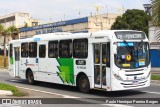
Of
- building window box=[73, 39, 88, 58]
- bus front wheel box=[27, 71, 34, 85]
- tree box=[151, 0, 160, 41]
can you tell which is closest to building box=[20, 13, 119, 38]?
bus front wheel box=[27, 71, 34, 85]

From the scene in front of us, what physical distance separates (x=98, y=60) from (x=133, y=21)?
44661 mm

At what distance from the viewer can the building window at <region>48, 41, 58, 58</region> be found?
1812cm

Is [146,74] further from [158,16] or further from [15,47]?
[15,47]

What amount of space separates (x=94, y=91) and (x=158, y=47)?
94.4 feet

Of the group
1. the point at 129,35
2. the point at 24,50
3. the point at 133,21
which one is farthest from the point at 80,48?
the point at 133,21

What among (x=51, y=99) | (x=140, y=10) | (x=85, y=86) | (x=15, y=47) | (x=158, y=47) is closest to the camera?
(x=51, y=99)

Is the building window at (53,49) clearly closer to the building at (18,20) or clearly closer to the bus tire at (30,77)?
the bus tire at (30,77)

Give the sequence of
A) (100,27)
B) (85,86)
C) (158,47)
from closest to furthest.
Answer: (85,86)
(158,47)
(100,27)

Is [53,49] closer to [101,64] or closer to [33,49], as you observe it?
[33,49]

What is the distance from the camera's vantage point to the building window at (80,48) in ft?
51.9

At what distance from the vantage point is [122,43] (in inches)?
573

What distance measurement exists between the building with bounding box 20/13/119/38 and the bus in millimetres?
39316

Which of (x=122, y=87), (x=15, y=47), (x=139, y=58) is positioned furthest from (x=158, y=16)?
(x=15, y=47)

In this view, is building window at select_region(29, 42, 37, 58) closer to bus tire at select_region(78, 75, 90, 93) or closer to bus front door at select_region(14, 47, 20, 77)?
bus front door at select_region(14, 47, 20, 77)
